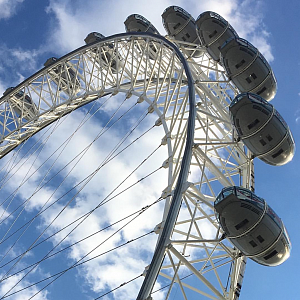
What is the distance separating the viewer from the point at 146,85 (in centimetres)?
1945

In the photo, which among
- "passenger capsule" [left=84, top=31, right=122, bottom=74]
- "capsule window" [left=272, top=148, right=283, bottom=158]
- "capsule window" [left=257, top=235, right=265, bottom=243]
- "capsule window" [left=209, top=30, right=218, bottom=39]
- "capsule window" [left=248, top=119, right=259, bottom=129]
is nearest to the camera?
"capsule window" [left=257, top=235, right=265, bottom=243]

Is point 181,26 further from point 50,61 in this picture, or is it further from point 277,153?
point 277,153

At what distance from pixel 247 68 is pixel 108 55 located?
11024 millimetres

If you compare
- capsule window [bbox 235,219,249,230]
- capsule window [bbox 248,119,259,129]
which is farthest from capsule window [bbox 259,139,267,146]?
capsule window [bbox 235,219,249,230]

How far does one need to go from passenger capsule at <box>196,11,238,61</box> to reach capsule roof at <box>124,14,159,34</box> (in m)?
5.23

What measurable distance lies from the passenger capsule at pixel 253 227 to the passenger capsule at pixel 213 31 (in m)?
9.02

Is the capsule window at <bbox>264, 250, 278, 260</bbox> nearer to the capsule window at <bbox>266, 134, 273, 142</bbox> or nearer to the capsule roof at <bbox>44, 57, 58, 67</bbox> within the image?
the capsule window at <bbox>266, 134, 273, 142</bbox>

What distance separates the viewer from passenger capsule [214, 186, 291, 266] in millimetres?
10805

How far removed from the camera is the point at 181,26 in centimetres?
2230

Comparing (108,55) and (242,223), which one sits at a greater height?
(108,55)

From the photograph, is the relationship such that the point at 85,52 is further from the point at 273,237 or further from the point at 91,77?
the point at 273,237

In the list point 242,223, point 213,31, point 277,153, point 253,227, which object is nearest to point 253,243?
point 253,227

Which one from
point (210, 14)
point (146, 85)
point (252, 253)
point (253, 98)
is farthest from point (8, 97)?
point (252, 253)

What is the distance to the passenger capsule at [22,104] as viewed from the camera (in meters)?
25.4
